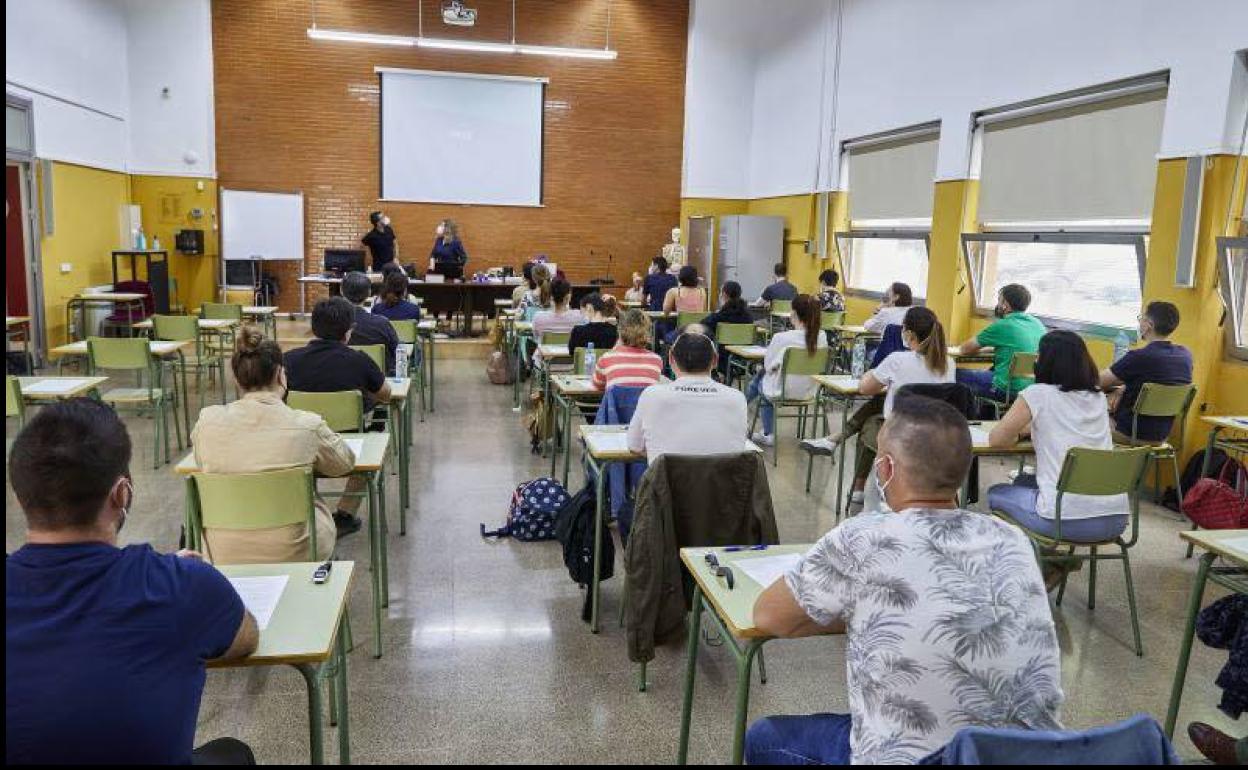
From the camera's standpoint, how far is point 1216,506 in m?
4.85

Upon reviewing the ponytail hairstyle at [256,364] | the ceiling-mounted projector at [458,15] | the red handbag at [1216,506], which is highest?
the ceiling-mounted projector at [458,15]

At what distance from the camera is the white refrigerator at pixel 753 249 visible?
13281 millimetres

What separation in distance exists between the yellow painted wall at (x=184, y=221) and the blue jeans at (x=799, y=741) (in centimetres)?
1322

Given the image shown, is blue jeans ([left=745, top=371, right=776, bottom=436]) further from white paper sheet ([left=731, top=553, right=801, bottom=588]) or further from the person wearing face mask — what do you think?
the person wearing face mask

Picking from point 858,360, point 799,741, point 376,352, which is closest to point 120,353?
point 376,352

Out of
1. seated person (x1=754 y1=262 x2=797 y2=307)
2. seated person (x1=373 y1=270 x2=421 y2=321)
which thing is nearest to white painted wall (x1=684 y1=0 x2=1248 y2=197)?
seated person (x1=754 y1=262 x2=797 y2=307)

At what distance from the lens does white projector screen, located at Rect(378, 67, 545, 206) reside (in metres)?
13.8

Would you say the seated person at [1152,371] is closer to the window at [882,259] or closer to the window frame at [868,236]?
the window frame at [868,236]

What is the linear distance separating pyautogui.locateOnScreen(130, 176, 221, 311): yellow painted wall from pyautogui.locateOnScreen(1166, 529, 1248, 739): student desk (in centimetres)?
1335

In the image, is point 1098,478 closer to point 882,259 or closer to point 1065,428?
point 1065,428

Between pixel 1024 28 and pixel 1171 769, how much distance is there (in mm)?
8311

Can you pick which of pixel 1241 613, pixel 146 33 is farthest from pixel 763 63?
pixel 1241 613

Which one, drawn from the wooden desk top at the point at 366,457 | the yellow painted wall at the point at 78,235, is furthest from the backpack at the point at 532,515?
the yellow painted wall at the point at 78,235

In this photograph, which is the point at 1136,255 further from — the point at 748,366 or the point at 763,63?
the point at 763,63
